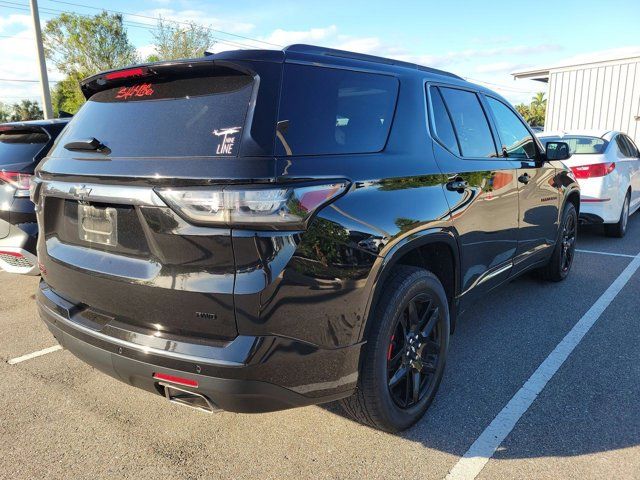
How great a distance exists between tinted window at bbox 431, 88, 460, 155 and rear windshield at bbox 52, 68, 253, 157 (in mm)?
1328

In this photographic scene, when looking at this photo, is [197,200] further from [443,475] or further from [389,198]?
[443,475]

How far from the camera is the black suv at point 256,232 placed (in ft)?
6.22

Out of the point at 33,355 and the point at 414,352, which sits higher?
the point at 414,352

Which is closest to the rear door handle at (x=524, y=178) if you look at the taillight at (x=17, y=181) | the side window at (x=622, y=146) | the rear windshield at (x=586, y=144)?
the rear windshield at (x=586, y=144)

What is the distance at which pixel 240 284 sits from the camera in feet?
6.14

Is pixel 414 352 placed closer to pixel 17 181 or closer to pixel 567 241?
pixel 567 241

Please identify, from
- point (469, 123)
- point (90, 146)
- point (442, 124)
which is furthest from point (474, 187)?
point (90, 146)

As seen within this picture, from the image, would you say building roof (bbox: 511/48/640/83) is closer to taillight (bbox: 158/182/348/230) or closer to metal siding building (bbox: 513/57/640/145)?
metal siding building (bbox: 513/57/640/145)

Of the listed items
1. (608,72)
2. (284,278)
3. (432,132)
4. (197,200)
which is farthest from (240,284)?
(608,72)

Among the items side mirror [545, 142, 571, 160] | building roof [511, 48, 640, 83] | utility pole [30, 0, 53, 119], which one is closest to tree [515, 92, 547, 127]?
building roof [511, 48, 640, 83]

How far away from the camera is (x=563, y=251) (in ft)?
17.0

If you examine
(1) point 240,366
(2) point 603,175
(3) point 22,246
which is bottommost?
(3) point 22,246

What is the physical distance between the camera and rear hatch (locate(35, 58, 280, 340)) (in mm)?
1910

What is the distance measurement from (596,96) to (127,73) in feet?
60.3
